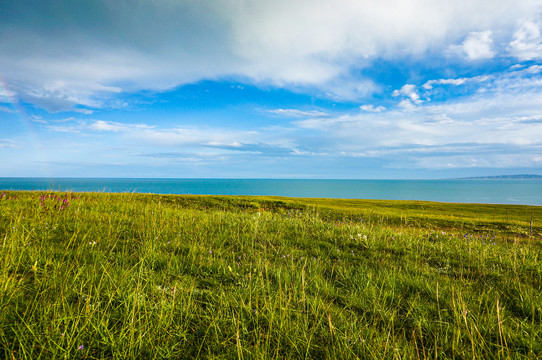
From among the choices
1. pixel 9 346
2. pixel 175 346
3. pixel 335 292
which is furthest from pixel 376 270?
pixel 9 346

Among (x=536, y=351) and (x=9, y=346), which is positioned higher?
(x=9, y=346)

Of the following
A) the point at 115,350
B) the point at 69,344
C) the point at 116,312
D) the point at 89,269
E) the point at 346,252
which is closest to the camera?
the point at 69,344

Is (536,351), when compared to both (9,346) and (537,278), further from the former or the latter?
(9,346)

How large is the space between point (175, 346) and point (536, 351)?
3645mm

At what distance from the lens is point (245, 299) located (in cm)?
307

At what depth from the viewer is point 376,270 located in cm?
477

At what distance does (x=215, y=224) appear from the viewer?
725 cm

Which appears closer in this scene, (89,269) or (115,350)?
(115,350)

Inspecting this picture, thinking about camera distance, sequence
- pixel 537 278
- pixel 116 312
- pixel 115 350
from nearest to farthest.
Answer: pixel 115 350, pixel 116 312, pixel 537 278

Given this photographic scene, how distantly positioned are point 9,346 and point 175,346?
4.10ft

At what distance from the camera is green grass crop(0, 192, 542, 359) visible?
212cm

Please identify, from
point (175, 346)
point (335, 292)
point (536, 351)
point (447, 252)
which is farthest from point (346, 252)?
point (175, 346)

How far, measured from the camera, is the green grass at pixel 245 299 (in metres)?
2.12

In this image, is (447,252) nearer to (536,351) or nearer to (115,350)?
(536,351)
